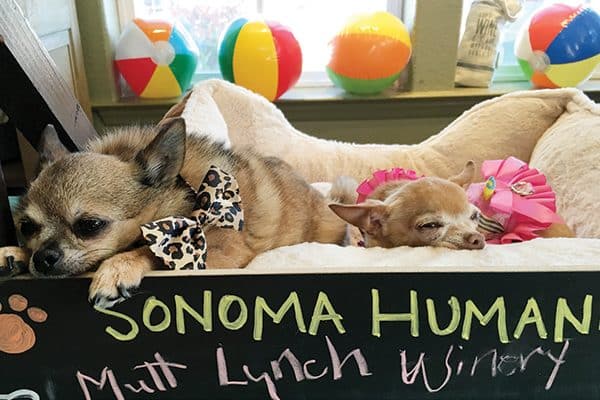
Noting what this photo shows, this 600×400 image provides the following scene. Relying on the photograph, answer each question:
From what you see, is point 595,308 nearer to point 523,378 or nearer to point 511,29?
point 523,378

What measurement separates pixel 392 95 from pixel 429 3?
418 millimetres

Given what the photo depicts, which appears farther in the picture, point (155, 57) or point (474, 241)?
point (155, 57)

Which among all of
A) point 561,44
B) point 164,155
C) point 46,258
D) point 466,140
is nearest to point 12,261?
point 46,258

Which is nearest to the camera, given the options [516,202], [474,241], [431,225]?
[474,241]

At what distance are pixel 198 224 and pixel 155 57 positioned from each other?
155 cm

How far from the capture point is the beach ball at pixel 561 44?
2311 mm

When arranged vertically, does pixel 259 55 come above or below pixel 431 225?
above

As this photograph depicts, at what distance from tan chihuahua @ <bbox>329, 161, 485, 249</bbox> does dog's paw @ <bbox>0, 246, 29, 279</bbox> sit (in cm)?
61

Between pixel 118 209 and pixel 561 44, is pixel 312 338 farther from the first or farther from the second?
pixel 561 44

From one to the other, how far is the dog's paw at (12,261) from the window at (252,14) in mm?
1944

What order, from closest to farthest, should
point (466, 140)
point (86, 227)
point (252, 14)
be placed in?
point (86, 227), point (466, 140), point (252, 14)

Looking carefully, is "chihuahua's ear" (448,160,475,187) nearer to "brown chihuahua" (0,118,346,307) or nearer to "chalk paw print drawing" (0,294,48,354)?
"brown chihuahua" (0,118,346,307)

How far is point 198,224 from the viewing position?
3.26ft

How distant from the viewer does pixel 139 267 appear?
834mm
